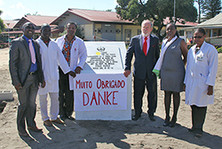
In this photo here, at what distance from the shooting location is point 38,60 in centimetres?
379

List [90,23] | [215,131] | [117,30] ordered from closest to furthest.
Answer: [215,131] < [90,23] < [117,30]

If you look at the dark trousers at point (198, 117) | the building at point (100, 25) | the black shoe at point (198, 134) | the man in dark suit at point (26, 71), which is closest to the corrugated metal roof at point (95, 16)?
the building at point (100, 25)

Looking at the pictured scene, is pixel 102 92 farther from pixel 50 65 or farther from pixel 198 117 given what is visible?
pixel 198 117

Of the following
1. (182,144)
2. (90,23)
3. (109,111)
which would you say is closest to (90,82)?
(109,111)

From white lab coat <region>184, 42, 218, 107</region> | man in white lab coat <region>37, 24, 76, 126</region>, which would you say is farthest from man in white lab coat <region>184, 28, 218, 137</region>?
man in white lab coat <region>37, 24, 76, 126</region>

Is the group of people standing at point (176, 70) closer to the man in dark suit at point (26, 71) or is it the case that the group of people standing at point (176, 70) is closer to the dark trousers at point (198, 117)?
the dark trousers at point (198, 117)

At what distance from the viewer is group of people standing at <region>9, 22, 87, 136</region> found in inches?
141

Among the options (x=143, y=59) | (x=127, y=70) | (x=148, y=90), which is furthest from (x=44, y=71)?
(x=148, y=90)

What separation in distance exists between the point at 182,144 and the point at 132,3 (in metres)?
24.2

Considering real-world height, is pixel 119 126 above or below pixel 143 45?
below

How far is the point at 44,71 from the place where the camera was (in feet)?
13.3

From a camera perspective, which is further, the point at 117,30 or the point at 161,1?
the point at 117,30

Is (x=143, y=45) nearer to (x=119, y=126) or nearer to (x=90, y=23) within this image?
(x=119, y=126)

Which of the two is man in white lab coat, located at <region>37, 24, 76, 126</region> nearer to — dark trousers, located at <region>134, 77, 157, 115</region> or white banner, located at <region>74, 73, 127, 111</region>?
white banner, located at <region>74, 73, 127, 111</region>
